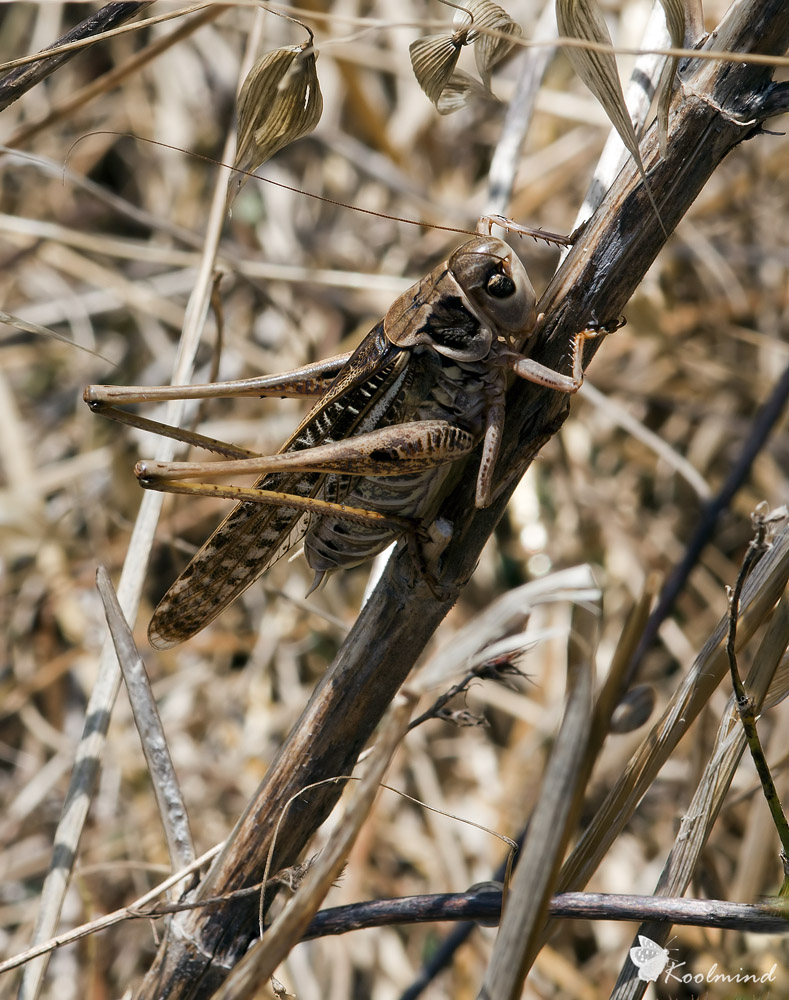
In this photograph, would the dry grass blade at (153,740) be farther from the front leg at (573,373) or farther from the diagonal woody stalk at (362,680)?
the front leg at (573,373)

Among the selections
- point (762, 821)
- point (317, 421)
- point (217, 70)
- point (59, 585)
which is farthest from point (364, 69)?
point (762, 821)

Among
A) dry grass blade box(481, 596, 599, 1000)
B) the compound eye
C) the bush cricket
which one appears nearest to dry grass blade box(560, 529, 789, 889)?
dry grass blade box(481, 596, 599, 1000)

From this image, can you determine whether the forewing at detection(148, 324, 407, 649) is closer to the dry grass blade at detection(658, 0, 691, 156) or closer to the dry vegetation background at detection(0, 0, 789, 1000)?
the dry vegetation background at detection(0, 0, 789, 1000)

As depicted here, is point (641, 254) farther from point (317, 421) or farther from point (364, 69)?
point (364, 69)

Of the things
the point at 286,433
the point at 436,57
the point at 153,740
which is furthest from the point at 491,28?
the point at 286,433

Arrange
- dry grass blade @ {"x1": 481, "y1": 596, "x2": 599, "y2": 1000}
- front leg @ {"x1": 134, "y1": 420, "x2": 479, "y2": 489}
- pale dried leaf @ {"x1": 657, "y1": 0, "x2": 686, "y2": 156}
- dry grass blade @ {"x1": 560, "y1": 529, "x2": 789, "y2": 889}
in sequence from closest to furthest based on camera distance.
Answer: dry grass blade @ {"x1": 481, "y1": 596, "x2": 599, "y2": 1000}
pale dried leaf @ {"x1": 657, "y1": 0, "x2": 686, "y2": 156}
dry grass blade @ {"x1": 560, "y1": 529, "x2": 789, "y2": 889}
front leg @ {"x1": 134, "y1": 420, "x2": 479, "y2": 489}

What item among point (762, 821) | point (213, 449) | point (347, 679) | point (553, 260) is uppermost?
point (553, 260)
